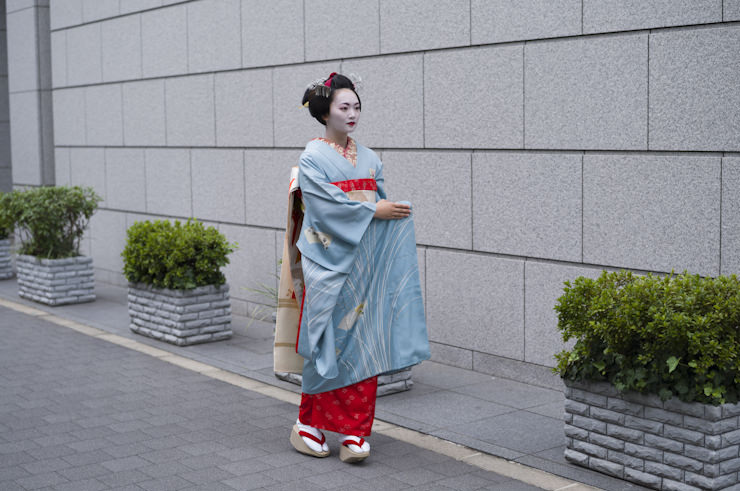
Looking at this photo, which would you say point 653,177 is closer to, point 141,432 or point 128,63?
point 141,432

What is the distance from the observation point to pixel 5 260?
1230 cm

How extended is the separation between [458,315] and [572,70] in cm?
209

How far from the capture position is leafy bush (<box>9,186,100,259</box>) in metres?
9.89

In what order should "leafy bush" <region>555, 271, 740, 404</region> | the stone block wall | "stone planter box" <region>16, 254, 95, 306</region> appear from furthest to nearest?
"stone planter box" <region>16, 254, 95, 306</region> → the stone block wall → "leafy bush" <region>555, 271, 740, 404</region>

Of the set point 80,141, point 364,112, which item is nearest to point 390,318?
point 364,112

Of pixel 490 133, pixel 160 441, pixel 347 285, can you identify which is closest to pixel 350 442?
pixel 347 285

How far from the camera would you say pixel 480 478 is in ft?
15.1

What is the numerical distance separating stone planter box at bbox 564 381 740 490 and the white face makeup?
1.83 meters

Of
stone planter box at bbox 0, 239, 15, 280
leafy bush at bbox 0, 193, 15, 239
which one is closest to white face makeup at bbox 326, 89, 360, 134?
leafy bush at bbox 0, 193, 15, 239

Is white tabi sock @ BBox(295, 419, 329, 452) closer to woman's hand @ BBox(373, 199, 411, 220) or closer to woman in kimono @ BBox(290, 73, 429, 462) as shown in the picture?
woman in kimono @ BBox(290, 73, 429, 462)

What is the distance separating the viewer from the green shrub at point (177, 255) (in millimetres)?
7863

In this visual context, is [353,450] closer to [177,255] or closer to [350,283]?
[350,283]

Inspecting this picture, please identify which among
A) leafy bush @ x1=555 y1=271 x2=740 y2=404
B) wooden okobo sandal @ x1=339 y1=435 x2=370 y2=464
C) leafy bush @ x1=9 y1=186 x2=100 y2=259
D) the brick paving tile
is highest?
leafy bush @ x1=9 y1=186 x2=100 y2=259

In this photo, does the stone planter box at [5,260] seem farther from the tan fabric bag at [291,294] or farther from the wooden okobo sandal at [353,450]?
the wooden okobo sandal at [353,450]
